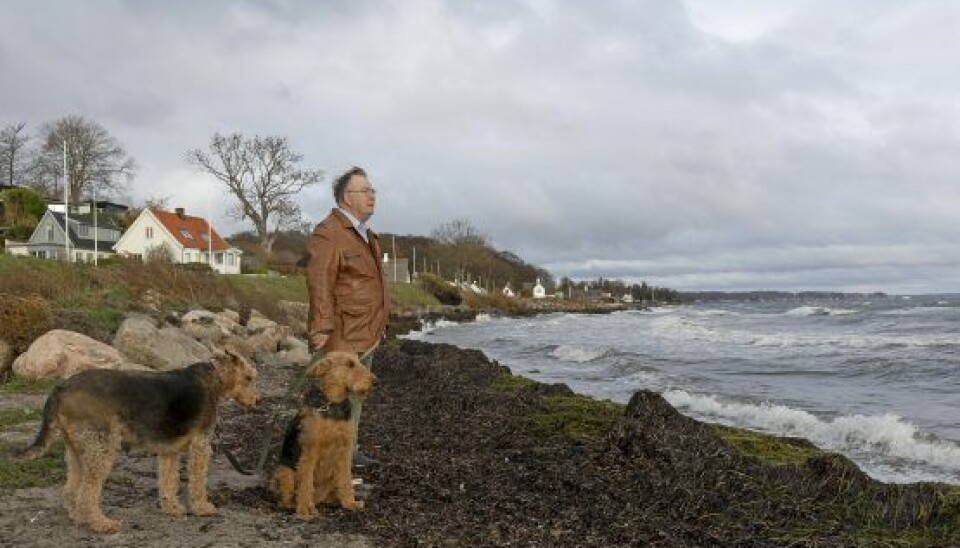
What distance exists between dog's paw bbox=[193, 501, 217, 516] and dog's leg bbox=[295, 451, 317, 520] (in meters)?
0.63

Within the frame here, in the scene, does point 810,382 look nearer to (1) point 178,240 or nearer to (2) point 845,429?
(2) point 845,429

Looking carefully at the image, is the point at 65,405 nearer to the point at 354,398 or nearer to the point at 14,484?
the point at 14,484

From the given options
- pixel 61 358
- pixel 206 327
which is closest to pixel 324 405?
pixel 61 358

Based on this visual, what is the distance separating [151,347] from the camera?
12.2 meters

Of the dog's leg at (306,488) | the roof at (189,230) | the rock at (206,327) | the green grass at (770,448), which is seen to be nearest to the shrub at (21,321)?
the rock at (206,327)

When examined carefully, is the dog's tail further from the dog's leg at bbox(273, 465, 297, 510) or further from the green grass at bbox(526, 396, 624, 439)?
the green grass at bbox(526, 396, 624, 439)

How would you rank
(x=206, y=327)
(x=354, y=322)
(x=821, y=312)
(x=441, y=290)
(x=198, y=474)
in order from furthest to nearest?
1. (x=441, y=290)
2. (x=821, y=312)
3. (x=206, y=327)
4. (x=354, y=322)
5. (x=198, y=474)

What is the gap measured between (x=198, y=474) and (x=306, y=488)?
0.78 meters

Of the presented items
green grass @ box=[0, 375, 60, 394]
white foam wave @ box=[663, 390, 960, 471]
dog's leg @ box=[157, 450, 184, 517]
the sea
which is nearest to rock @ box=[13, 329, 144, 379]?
green grass @ box=[0, 375, 60, 394]

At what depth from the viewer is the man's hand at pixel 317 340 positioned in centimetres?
601

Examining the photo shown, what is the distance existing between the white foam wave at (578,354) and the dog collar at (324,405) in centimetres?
1998

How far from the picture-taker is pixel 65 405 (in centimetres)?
491

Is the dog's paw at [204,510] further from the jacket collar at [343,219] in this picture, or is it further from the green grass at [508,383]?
the green grass at [508,383]

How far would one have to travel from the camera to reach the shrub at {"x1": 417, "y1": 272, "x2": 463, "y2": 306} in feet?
267
